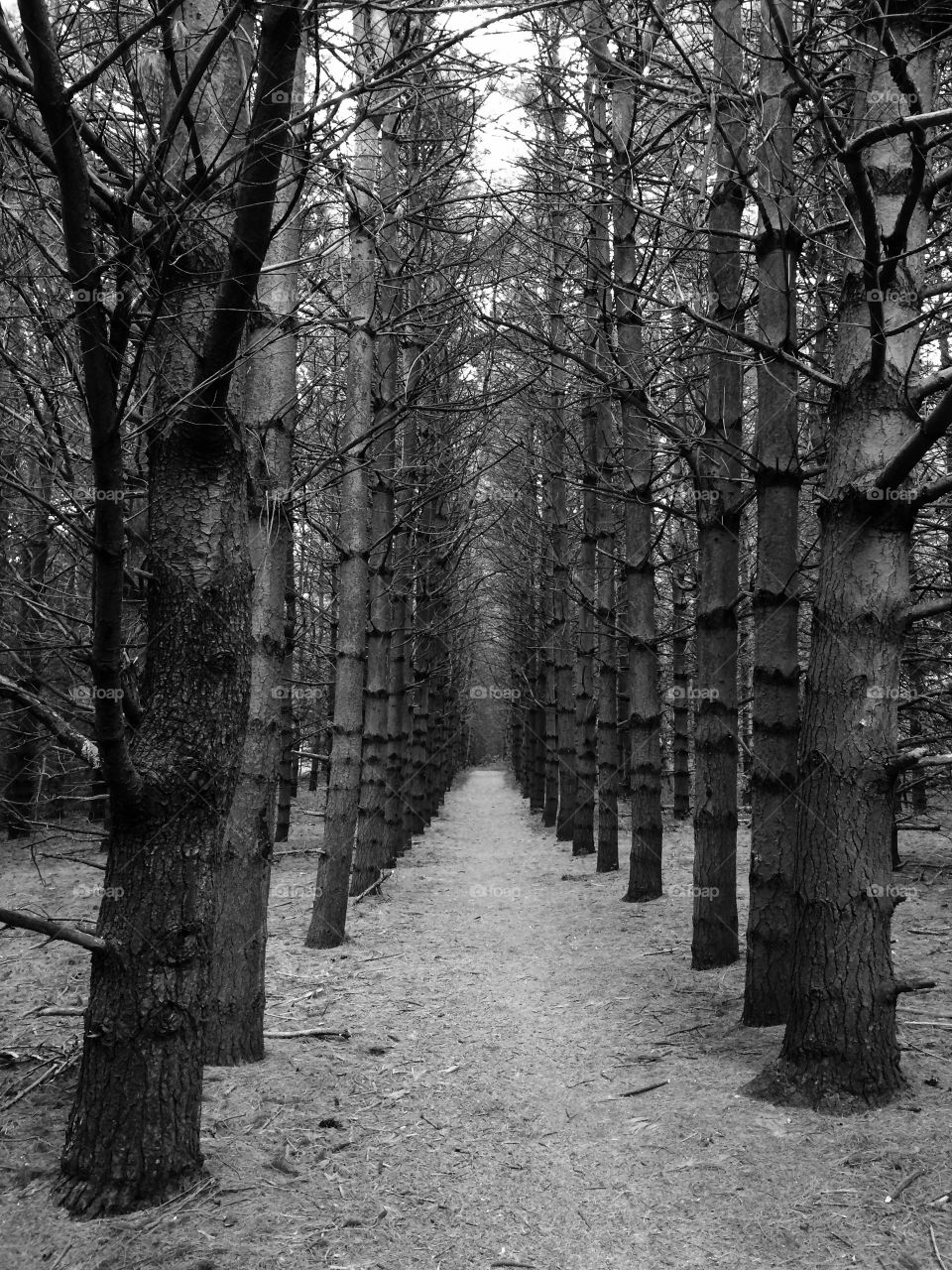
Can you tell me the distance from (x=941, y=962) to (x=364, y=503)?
19.2 ft

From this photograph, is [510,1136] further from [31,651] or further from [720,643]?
[720,643]

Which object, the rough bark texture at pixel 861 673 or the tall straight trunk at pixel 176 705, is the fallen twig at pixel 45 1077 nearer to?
the tall straight trunk at pixel 176 705

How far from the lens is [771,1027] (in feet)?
17.2

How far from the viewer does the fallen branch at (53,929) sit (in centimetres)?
271

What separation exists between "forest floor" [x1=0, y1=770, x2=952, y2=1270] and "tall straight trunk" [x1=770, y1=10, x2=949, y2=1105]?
325 millimetres

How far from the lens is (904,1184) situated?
10.7 ft

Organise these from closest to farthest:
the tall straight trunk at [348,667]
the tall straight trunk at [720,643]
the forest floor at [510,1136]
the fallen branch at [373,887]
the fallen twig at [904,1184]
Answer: the forest floor at [510,1136]
the fallen twig at [904,1184]
the tall straight trunk at [720,643]
the tall straight trunk at [348,667]
the fallen branch at [373,887]

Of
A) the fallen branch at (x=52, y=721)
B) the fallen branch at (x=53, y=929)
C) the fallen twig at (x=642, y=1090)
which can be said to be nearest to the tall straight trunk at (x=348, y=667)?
the fallen twig at (x=642, y=1090)

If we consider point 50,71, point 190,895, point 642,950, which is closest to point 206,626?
point 190,895

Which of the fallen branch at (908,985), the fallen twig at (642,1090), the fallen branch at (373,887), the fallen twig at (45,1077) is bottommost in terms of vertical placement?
the fallen branch at (373,887)

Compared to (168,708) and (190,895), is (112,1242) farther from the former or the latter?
(168,708)

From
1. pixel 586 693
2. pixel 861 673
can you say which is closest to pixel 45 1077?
pixel 861 673

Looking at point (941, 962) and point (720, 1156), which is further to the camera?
point (941, 962)

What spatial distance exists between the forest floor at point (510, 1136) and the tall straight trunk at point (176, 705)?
0.32 metres
